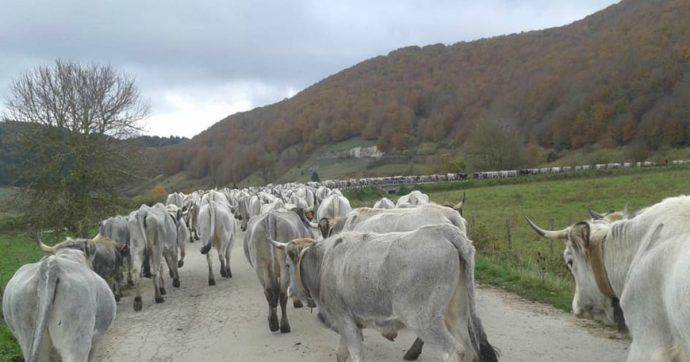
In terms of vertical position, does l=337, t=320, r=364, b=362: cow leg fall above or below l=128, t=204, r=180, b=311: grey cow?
below

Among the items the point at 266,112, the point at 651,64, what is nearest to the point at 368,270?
the point at 651,64

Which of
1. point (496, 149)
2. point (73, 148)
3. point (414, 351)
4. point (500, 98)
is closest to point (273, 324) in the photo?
point (414, 351)

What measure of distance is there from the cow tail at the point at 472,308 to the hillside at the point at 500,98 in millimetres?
75807

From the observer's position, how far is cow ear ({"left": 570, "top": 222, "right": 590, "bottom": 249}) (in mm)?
5230

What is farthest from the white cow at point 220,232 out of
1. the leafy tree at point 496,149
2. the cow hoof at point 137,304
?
the leafy tree at point 496,149

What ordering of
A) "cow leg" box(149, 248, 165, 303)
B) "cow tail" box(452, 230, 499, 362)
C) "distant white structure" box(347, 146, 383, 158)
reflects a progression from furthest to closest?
Answer: "distant white structure" box(347, 146, 383, 158)
"cow leg" box(149, 248, 165, 303)
"cow tail" box(452, 230, 499, 362)

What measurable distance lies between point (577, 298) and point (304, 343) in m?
3.90

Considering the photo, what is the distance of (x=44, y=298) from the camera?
4738 millimetres

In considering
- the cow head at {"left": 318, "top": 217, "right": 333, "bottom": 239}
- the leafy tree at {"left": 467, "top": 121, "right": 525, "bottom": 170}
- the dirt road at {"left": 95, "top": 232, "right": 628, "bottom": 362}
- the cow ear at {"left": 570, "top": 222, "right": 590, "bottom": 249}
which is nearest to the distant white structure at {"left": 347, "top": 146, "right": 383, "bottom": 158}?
the leafy tree at {"left": 467, "top": 121, "right": 525, "bottom": 170}

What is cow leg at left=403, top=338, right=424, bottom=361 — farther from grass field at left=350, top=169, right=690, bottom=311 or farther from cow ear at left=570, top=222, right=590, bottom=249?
grass field at left=350, top=169, right=690, bottom=311

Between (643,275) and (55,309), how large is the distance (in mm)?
5257

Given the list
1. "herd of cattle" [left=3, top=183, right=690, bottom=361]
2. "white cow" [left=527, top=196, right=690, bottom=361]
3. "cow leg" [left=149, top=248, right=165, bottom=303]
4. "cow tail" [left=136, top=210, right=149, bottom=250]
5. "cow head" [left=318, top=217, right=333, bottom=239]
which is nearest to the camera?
"white cow" [left=527, top=196, right=690, bottom=361]

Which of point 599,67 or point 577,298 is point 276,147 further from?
point 577,298

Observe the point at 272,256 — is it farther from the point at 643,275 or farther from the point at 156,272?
the point at 643,275
